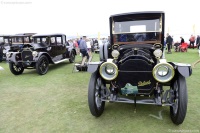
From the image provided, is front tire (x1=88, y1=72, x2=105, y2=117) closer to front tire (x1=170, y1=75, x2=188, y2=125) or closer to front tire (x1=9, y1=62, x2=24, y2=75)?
front tire (x1=170, y1=75, x2=188, y2=125)

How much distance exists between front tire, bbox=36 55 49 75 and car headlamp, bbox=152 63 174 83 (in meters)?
5.11

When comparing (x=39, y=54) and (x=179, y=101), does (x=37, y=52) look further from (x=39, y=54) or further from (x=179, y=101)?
(x=179, y=101)

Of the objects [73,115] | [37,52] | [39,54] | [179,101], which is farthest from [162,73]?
[37,52]

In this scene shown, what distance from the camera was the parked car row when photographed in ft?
21.9

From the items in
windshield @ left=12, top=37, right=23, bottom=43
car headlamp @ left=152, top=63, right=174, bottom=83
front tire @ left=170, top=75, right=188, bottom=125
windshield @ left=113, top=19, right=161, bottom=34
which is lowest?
front tire @ left=170, top=75, right=188, bottom=125

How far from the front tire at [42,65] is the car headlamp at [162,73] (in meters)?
5.11

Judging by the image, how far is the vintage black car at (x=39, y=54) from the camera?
263 inches

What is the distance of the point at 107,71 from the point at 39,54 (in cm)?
467

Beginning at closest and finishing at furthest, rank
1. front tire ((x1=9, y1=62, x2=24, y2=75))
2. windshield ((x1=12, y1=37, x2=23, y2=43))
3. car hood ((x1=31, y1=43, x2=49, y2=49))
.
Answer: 1. front tire ((x1=9, y1=62, x2=24, y2=75))
2. car hood ((x1=31, y1=43, x2=49, y2=49))
3. windshield ((x1=12, y1=37, x2=23, y2=43))

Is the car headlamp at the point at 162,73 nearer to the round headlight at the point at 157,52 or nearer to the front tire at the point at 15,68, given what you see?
the round headlight at the point at 157,52

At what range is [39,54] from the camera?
671cm

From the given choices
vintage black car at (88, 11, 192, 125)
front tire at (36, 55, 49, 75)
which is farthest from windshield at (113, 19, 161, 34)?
front tire at (36, 55, 49, 75)

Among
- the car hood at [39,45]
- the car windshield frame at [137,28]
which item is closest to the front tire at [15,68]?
the car hood at [39,45]

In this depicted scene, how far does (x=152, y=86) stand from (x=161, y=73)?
28cm
